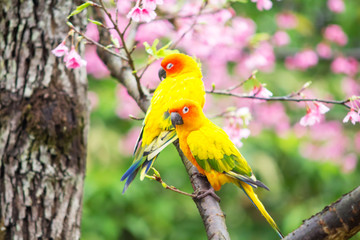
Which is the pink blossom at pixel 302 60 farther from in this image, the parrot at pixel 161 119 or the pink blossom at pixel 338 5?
the parrot at pixel 161 119

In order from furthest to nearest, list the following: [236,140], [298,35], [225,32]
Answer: [298,35] → [225,32] → [236,140]

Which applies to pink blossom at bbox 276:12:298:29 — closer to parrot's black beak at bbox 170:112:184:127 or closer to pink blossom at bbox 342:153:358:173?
pink blossom at bbox 342:153:358:173

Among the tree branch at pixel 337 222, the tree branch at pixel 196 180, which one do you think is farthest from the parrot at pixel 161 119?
the tree branch at pixel 337 222

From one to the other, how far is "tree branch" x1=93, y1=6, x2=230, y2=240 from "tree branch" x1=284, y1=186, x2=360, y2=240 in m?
0.30

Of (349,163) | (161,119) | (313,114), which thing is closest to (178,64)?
(161,119)

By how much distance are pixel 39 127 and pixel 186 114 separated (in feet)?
2.39

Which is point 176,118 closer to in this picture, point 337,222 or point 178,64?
point 178,64

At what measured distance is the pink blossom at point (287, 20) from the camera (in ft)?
18.4

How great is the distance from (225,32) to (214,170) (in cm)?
248

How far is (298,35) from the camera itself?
6.52 metres

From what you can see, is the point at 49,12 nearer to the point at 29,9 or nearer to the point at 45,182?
the point at 29,9

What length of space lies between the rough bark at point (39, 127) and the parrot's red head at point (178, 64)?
0.47 m

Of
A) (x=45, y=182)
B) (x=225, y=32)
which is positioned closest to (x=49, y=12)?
(x=45, y=182)

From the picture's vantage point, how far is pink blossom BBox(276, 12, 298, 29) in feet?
18.4
